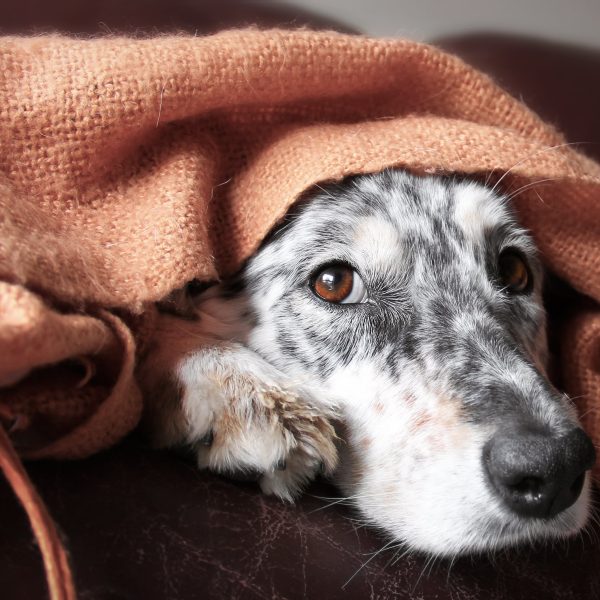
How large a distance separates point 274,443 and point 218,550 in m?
0.19

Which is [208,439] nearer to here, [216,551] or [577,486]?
[216,551]

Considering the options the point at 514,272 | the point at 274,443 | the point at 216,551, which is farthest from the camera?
the point at 514,272

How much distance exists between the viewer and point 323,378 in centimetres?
Answer: 124

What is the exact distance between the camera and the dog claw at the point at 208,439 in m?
1.07

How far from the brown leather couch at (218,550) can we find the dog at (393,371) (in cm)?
5

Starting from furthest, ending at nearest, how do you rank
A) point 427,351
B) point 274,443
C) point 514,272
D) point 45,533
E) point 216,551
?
point 514,272 < point 427,351 < point 274,443 < point 216,551 < point 45,533

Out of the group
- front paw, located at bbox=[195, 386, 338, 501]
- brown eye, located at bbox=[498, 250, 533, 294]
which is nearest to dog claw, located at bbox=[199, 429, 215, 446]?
front paw, located at bbox=[195, 386, 338, 501]

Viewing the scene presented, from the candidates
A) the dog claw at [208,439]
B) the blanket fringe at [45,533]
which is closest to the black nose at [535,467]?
the dog claw at [208,439]

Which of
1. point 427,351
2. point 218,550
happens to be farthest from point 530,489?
point 218,550

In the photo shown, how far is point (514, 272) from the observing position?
141cm

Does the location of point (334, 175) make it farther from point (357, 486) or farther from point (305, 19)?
point (305, 19)

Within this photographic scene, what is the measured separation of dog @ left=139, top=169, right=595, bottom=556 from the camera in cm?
99

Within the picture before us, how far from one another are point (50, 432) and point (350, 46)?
0.82 metres

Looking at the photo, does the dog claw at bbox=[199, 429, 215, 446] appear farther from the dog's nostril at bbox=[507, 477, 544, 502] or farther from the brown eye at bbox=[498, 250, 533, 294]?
the brown eye at bbox=[498, 250, 533, 294]
